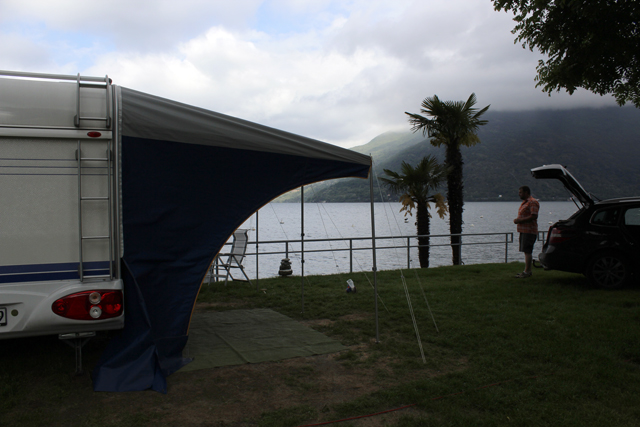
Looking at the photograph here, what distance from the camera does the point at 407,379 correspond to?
3.57 metres

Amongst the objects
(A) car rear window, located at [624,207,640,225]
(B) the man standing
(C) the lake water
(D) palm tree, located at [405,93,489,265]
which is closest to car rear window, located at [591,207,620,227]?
(A) car rear window, located at [624,207,640,225]

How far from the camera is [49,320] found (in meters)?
3.20

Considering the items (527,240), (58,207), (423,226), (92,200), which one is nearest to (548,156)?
(423,226)

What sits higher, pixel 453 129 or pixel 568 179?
pixel 453 129

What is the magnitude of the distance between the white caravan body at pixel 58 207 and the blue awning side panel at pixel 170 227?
22 cm

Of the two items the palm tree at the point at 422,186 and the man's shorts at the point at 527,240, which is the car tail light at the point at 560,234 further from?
the palm tree at the point at 422,186

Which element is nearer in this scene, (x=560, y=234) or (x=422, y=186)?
(x=560, y=234)

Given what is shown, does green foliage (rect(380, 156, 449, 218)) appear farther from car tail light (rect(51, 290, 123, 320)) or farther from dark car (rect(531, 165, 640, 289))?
car tail light (rect(51, 290, 123, 320))

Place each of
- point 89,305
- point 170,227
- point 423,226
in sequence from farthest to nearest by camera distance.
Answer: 1. point 423,226
2. point 170,227
3. point 89,305

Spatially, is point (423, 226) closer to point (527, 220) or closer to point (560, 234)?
point (527, 220)

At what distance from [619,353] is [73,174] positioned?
199 inches

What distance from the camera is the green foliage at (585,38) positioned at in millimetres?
5969

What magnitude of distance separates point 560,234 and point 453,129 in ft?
24.2


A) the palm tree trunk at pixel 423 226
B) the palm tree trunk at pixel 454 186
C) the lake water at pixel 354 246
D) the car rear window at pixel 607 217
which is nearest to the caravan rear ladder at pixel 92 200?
the lake water at pixel 354 246
